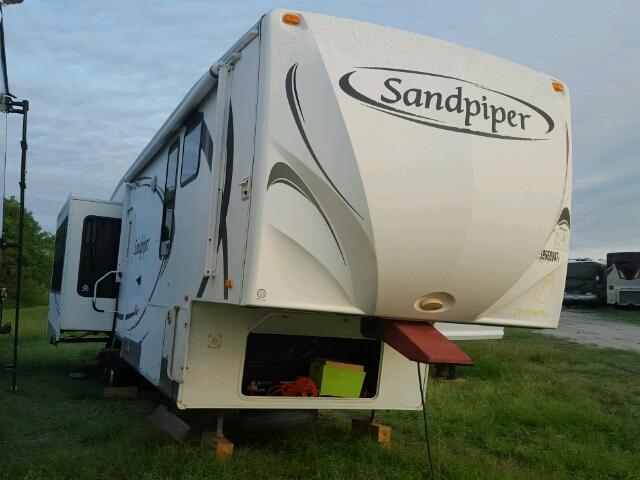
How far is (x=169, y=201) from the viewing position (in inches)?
241

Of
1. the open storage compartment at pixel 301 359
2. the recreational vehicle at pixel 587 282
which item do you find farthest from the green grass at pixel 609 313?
the open storage compartment at pixel 301 359

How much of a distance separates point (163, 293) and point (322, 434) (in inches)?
73.3

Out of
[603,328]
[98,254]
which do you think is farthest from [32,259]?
[98,254]

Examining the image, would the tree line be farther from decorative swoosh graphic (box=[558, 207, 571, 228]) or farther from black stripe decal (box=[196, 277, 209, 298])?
decorative swoosh graphic (box=[558, 207, 571, 228])

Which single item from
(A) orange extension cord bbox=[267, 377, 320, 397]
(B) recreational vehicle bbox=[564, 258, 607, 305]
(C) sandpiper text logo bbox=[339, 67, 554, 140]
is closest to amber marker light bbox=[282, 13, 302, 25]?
(C) sandpiper text logo bbox=[339, 67, 554, 140]

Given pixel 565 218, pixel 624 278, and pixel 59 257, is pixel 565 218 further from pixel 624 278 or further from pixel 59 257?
pixel 624 278

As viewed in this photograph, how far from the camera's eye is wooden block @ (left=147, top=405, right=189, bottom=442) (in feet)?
16.8

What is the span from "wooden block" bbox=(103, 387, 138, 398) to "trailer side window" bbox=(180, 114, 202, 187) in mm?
3506

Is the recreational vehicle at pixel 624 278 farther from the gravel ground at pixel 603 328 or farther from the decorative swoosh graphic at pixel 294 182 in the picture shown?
the decorative swoosh graphic at pixel 294 182

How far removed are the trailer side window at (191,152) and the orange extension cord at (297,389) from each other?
1752 millimetres

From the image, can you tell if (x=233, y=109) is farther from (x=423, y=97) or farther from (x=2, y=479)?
(x=2, y=479)

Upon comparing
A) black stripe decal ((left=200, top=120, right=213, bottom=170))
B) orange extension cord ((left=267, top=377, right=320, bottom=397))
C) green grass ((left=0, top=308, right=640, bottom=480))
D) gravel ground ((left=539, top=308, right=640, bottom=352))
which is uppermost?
black stripe decal ((left=200, top=120, right=213, bottom=170))

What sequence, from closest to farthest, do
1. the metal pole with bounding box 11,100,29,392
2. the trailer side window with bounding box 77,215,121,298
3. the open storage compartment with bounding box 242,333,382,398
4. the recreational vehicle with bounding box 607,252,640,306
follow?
the open storage compartment with bounding box 242,333,382,398 → the metal pole with bounding box 11,100,29,392 → the trailer side window with bounding box 77,215,121,298 → the recreational vehicle with bounding box 607,252,640,306

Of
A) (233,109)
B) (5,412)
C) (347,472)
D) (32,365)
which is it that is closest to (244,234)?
(233,109)
